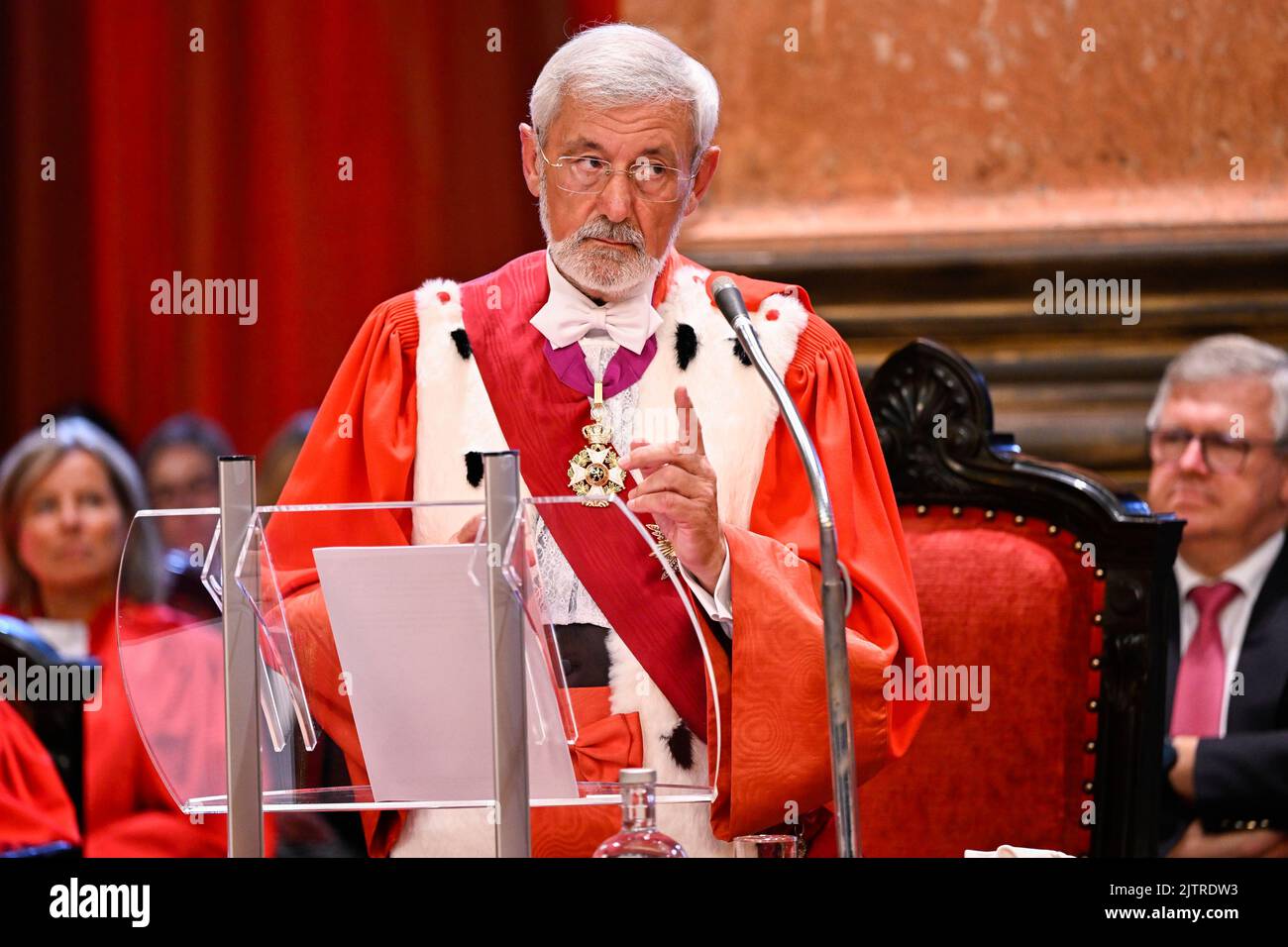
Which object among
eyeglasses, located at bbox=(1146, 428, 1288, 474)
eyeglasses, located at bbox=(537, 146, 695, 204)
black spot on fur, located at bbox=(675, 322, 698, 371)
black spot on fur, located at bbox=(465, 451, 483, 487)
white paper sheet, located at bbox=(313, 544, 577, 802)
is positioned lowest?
white paper sheet, located at bbox=(313, 544, 577, 802)

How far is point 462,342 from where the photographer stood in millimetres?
2287

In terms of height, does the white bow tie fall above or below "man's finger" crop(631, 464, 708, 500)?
above

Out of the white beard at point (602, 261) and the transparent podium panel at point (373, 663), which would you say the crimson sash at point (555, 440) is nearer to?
the white beard at point (602, 261)

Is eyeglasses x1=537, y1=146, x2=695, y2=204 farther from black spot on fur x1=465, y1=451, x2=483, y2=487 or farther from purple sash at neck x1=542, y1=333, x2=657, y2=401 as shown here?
black spot on fur x1=465, y1=451, x2=483, y2=487

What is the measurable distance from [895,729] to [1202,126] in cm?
195

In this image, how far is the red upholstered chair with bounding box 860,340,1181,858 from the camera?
228 cm

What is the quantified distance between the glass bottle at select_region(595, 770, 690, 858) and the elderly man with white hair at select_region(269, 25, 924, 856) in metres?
0.42

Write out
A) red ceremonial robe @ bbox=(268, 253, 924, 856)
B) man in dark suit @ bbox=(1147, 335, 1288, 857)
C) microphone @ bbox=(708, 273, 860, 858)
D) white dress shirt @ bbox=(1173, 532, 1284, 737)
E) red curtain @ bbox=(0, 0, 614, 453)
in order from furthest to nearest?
red curtain @ bbox=(0, 0, 614, 453)
white dress shirt @ bbox=(1173, 532, 1284, 737)
man in dark suit @ bbox=(1147, 335, 1288, 857)
red ceremonial robe @ bbox=(268, 253, 924, 856)
microphone @ bbox=(708, 273, 860, 858)

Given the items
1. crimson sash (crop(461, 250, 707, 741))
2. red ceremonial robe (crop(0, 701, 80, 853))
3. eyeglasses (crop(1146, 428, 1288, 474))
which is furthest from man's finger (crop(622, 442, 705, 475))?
eyeglasses (crop(1146, 428, 1288, 474))

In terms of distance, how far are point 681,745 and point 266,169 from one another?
2376mm

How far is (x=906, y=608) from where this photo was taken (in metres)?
2.13

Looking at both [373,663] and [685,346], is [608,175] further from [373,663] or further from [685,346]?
[373,663]
